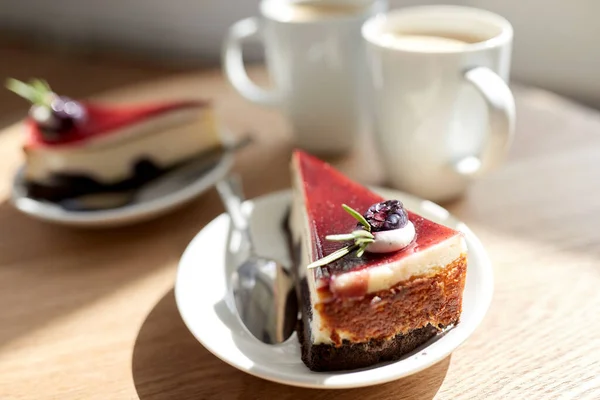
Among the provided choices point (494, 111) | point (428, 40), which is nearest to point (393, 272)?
point (494, 111)

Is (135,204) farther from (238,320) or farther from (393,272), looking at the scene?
(393,272)

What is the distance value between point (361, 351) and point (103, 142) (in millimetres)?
667

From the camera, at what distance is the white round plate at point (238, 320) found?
1.94ft

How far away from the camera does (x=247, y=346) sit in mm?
659

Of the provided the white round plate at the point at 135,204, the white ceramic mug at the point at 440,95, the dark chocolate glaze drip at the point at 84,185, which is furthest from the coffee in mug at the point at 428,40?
the dark chocolate glaze drip at the point at 84,185

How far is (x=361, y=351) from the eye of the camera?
627 millimetres

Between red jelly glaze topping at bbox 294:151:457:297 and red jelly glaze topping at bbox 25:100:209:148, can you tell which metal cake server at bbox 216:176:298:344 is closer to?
red jelly glaze topping at bbox 294:151:457:297

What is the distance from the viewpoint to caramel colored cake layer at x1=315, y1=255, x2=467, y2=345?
61 cm

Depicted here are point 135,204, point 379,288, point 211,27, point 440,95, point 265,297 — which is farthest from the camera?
point 211,27

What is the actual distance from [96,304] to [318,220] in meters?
0.32

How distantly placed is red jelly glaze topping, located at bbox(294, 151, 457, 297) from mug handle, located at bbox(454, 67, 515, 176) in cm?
21

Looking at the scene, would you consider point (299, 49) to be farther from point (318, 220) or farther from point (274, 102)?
point (318, 220)

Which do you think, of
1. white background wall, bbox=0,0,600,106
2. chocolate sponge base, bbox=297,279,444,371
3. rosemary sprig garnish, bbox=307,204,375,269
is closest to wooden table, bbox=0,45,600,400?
chocolate sponge base, bbox=297,279,444,371

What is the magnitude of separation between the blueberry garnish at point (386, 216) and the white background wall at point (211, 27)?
0.93 meters
